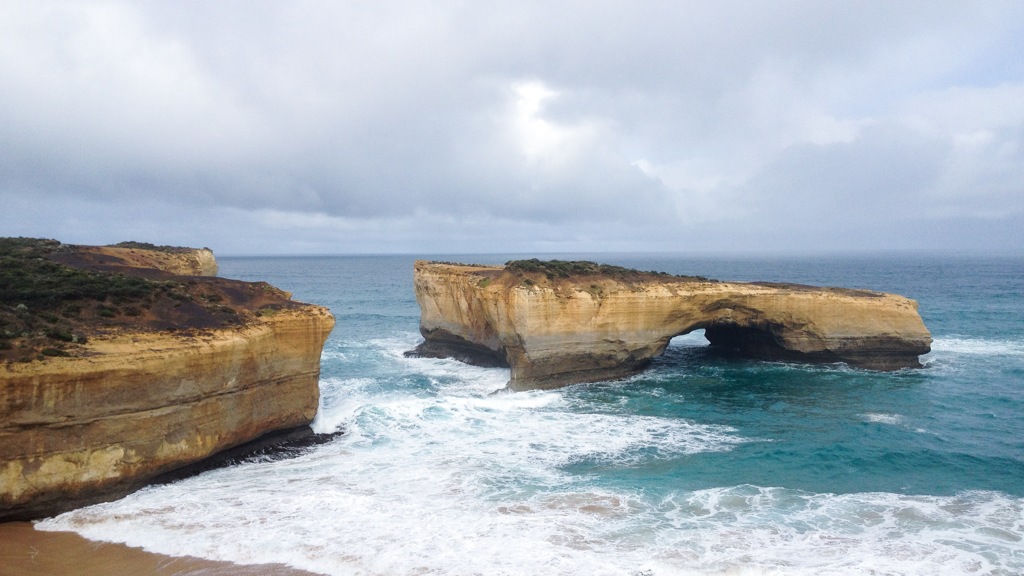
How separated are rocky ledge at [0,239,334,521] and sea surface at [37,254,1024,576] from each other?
3.35 ft

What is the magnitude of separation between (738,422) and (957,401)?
10390 mm

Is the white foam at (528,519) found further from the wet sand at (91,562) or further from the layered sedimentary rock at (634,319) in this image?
the layered sedimentary rock at (634,319)

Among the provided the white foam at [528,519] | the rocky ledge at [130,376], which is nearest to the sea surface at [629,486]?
the white foam at [528,519]

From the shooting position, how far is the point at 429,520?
14414mm

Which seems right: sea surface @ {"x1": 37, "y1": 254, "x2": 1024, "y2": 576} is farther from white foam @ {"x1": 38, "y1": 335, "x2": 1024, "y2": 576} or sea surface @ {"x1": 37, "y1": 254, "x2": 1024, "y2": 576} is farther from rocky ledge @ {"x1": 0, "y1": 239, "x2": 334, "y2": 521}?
rocky ledge @ {"x1": 0, "y1": 239, "x2": 334, "y2": 521}

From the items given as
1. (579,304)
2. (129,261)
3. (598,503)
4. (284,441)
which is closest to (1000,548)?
(598,503)

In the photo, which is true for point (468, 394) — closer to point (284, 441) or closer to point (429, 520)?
point (284, 441)

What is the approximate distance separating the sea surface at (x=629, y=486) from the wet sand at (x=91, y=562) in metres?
0.35

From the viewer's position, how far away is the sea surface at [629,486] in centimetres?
1288

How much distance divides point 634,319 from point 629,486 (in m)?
13.3

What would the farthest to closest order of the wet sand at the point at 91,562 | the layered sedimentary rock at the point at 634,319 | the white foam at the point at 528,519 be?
the layered sedimentary rock at the point at 634,319, the white foam at the point at 528,519, the wet sand at the point at 91,562

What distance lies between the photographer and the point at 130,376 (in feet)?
49.0

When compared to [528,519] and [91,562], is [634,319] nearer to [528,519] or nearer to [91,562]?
[528,519]

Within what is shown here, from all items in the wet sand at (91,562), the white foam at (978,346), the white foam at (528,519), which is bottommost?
the wet sand at (91,562)
